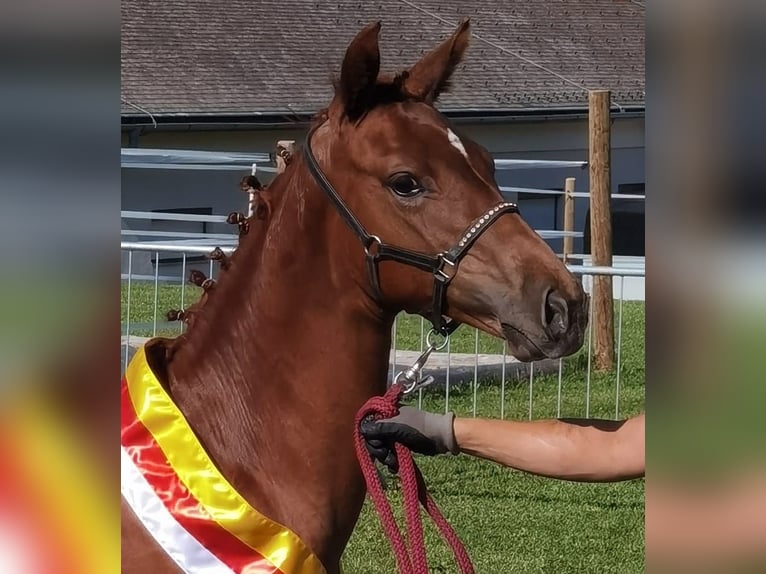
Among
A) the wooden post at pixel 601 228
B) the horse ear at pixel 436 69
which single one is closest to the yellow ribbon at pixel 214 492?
the horse ear at pixel 436 69

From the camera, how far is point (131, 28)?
20.8 metres

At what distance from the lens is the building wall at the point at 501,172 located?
17297 mm

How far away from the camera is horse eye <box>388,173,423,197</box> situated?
93.0 inches

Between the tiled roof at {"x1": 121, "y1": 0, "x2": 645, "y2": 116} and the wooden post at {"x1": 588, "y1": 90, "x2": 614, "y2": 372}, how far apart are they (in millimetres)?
8285

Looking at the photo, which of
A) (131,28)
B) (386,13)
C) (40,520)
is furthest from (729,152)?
(386,13)

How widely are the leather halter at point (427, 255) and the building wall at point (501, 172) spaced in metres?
14.1

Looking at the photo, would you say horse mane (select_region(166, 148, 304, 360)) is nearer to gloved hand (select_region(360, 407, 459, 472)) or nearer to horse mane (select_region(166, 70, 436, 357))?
horse mane (select_region(166, 70, 436, 357))

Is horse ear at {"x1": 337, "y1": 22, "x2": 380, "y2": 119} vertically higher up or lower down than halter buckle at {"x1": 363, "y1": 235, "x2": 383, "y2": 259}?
higher up

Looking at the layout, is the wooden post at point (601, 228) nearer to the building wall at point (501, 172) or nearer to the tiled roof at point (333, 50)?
the building wall at point (501, 172)

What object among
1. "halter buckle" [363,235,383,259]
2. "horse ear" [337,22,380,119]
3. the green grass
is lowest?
the green grass

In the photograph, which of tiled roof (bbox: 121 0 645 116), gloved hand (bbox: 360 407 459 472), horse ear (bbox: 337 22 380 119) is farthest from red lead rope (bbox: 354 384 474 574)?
tiled roof (bbox: 121 0 645 116)

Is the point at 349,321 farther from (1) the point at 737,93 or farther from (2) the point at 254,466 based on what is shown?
(1) the point at 737,93

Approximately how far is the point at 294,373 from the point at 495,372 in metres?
6.16

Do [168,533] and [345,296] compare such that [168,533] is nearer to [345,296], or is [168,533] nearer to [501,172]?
[345,296]
